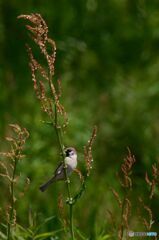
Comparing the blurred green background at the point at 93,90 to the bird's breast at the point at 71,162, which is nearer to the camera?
the bird's breast at the point at 71,162

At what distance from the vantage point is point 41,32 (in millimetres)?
3342

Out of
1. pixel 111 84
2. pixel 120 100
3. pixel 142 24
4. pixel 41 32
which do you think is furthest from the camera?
pixel 142 24

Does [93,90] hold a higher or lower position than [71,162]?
higher

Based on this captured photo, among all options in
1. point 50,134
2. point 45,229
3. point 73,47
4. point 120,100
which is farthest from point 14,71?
point 45,229

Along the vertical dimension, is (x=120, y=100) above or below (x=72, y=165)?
above

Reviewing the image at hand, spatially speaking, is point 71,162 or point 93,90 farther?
point 93,90

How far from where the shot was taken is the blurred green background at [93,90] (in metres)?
7.70

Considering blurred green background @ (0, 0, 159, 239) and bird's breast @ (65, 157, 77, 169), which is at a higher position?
blurred green background @ (0, 0, 159, 239)

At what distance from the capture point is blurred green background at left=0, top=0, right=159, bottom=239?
7.70m

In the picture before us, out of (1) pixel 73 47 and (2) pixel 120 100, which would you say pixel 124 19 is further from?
(2) pixel 120 100

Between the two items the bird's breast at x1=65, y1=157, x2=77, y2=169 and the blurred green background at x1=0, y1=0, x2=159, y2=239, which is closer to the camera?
the bird's breast at x1=65, y1=157, x2=77, y2=169

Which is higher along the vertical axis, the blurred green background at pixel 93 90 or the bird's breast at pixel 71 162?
the blurred green background at pixel 93 90

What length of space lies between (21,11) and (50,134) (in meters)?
4.42

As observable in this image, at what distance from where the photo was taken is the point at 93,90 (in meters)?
11.3
